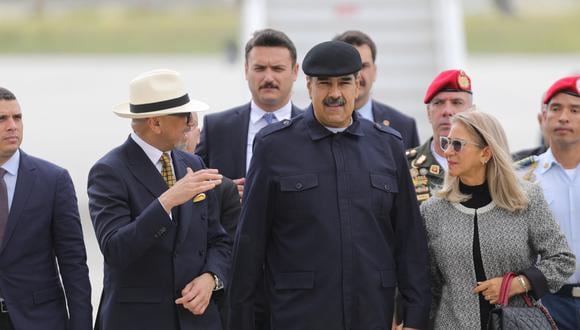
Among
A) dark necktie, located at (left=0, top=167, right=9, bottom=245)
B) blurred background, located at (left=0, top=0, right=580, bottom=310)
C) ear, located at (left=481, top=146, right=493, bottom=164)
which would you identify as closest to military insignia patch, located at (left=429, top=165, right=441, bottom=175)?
ear, located at (left=481, top=146, right=493, bottom=164)

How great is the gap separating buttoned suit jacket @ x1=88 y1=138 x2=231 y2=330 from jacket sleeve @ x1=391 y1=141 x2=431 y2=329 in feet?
2.71

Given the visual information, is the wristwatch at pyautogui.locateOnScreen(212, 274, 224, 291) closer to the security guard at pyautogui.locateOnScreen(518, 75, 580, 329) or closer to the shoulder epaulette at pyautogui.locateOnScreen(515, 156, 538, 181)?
the security guard at pyautogui.locateOnScreen(518, 75, 580, 329)

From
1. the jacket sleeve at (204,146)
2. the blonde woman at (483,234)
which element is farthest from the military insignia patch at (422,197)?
the jacket sleeve at (204,146)

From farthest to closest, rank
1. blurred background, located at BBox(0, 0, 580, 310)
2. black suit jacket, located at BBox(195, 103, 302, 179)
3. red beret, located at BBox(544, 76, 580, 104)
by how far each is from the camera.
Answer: blurred background, located at BBox(0, 0, 580, 310) < black suit jacket, located at BBox(195, 103, 302, 179) < red beret, located at BBox(544, 76, 580, 104)

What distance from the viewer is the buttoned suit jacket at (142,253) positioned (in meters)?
4.68

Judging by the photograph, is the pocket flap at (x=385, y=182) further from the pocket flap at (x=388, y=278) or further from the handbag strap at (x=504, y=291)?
the handbag strap at (x=504, y=291)

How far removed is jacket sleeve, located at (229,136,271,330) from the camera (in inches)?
182

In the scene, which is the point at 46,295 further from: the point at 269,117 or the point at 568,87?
the point at 568,87

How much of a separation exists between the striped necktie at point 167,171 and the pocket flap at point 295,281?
0.69m

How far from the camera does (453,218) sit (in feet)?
16.0

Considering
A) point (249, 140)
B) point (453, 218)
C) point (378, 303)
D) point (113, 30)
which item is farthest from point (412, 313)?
point (113, 30)

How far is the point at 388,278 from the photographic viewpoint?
4660mm

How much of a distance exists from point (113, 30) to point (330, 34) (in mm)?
15536

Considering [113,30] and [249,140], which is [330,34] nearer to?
[249,140]
